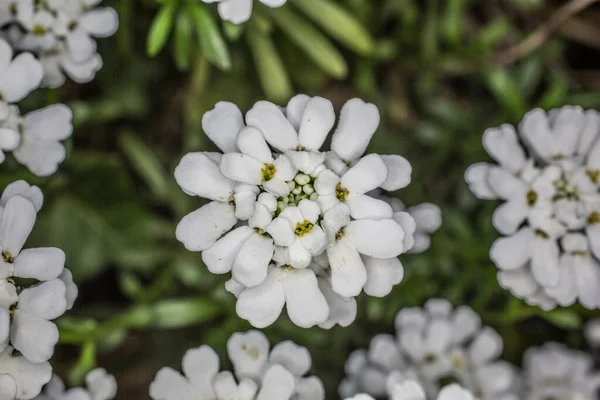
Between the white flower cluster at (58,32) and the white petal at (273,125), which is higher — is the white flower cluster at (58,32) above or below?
below

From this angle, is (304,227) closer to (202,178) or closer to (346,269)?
(346,269)

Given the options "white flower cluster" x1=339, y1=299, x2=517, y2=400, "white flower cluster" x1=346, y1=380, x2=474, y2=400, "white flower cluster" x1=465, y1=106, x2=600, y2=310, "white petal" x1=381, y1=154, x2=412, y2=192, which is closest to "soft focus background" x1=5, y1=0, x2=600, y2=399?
"white flower cluster" x1=339, y1=299, x2=517, y2=400

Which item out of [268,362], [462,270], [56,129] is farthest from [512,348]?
[56,129]

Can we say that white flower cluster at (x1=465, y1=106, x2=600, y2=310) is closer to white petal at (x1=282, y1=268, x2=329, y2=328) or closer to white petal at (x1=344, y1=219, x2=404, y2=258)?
white petal at (x1=344, y1=219, x2=404, y2=258)

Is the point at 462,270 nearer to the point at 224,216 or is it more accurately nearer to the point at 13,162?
the point at 224,216

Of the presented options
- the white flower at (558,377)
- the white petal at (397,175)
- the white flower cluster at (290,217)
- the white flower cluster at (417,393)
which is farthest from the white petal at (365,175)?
the white flower at (558,377)

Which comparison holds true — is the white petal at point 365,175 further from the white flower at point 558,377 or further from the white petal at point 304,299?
the white flower at point 558,377
